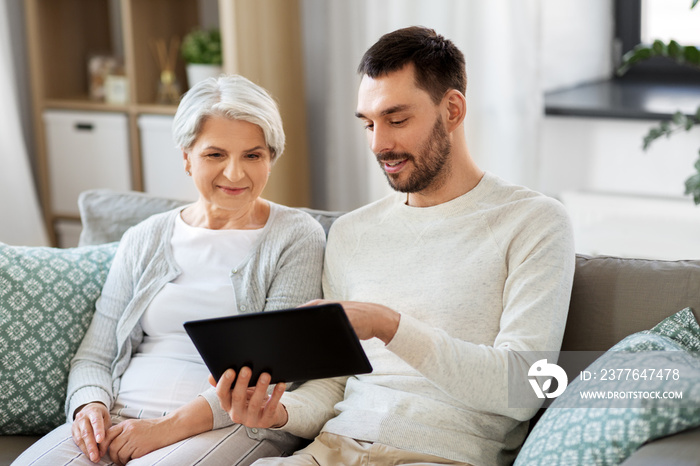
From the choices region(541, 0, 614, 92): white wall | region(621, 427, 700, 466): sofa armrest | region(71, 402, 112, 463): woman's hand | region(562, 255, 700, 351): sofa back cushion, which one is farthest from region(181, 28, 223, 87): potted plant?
region(621, 427, 700, 466): sofa armrest

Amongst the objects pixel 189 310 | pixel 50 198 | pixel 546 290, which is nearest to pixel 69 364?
pixel 189 310

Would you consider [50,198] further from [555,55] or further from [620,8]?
[620,8]

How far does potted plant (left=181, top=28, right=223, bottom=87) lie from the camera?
10.8 ft

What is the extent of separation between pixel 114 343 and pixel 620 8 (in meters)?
2.45

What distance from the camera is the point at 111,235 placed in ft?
6.75

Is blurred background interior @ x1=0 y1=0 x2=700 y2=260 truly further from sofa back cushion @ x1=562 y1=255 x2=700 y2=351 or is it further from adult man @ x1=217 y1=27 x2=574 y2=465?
adult man @ x1=217 y1=27 x2=574 y2=465

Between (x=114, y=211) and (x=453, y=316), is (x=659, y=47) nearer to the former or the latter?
(x=453, y=316)

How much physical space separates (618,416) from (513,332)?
0.74 feet

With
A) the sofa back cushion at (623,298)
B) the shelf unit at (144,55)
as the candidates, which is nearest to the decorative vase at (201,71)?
the shelf unit at (144,55)

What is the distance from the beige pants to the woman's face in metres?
0.51

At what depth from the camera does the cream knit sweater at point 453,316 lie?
1383mm

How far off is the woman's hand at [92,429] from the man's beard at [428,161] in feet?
2.24

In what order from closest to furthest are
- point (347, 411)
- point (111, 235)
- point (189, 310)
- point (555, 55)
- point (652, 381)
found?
point (652, 381) → point (347, 411) → point (189, 310) → point (111, 235) → point (555, 55)

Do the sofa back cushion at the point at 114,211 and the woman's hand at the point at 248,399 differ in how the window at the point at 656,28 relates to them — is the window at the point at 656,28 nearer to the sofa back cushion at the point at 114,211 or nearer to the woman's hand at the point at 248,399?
the sofa back cushion at the point at 114,211
